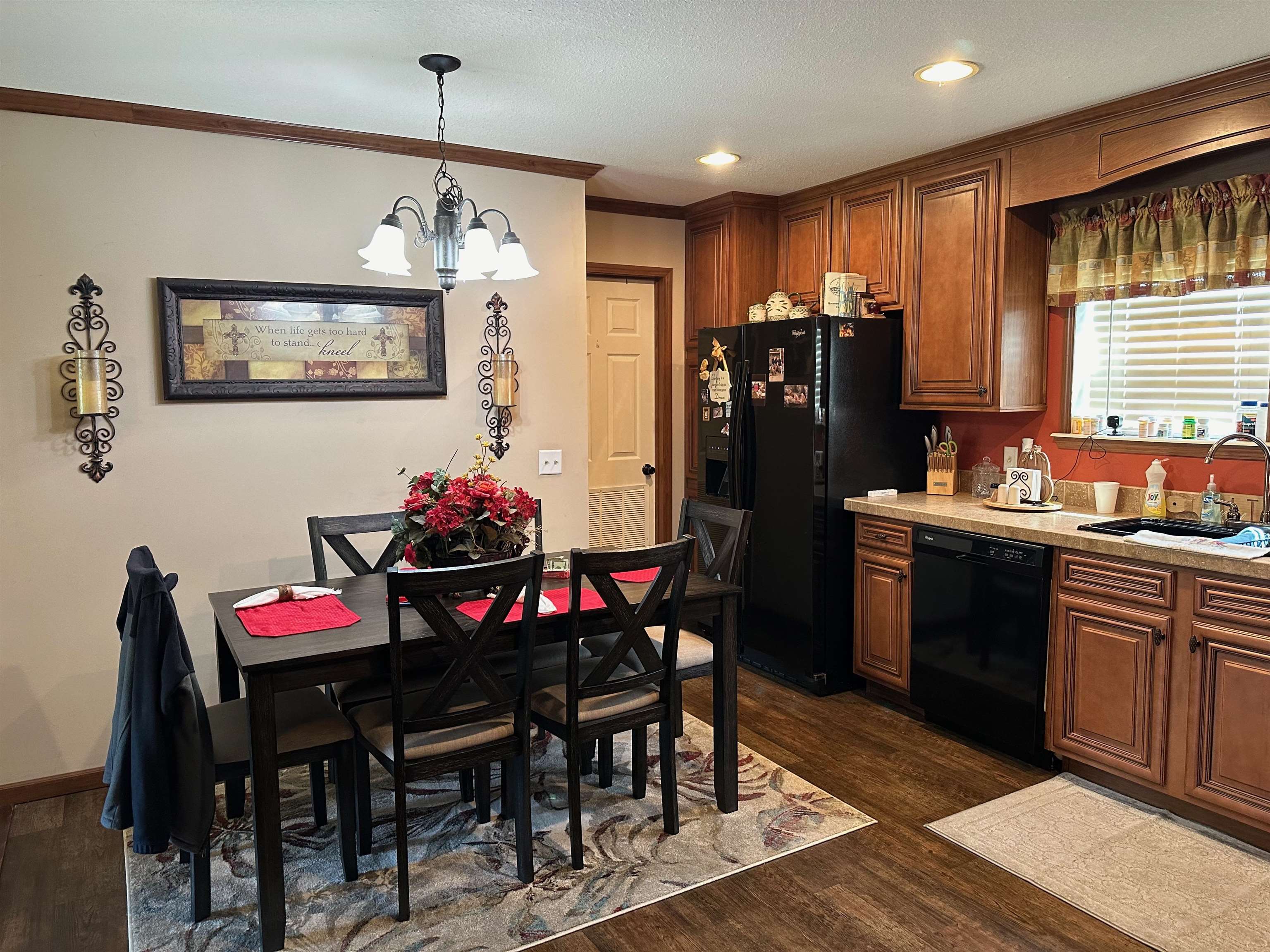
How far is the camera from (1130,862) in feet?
8.82

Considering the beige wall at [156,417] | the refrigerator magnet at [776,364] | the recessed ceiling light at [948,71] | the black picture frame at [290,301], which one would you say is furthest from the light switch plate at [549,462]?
the recessed ceiling light at [948,71]

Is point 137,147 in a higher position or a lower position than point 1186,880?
higher

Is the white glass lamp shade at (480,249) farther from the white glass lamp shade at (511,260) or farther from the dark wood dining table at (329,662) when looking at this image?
the dark wood dining table at (329,662)

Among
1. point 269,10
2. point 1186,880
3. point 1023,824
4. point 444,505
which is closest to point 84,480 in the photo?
point 444,505

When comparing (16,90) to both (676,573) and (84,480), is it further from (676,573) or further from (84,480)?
(676,573)

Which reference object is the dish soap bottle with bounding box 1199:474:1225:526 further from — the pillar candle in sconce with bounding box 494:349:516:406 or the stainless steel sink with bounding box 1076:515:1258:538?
the pillar candle in sconce with bounding box 494:349:516:406

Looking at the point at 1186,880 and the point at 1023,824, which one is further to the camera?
the point at 1023,824

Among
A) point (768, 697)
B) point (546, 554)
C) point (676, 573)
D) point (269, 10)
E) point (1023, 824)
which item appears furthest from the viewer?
point (768, 697)

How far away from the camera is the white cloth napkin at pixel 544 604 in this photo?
2617mm

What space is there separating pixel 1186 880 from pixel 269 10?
3.63 metres

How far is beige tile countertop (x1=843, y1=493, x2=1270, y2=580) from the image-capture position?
2744mm

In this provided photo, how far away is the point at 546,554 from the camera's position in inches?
129

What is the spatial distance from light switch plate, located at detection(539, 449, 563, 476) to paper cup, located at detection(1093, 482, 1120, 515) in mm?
2353

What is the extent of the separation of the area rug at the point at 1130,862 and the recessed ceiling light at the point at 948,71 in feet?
8.22
